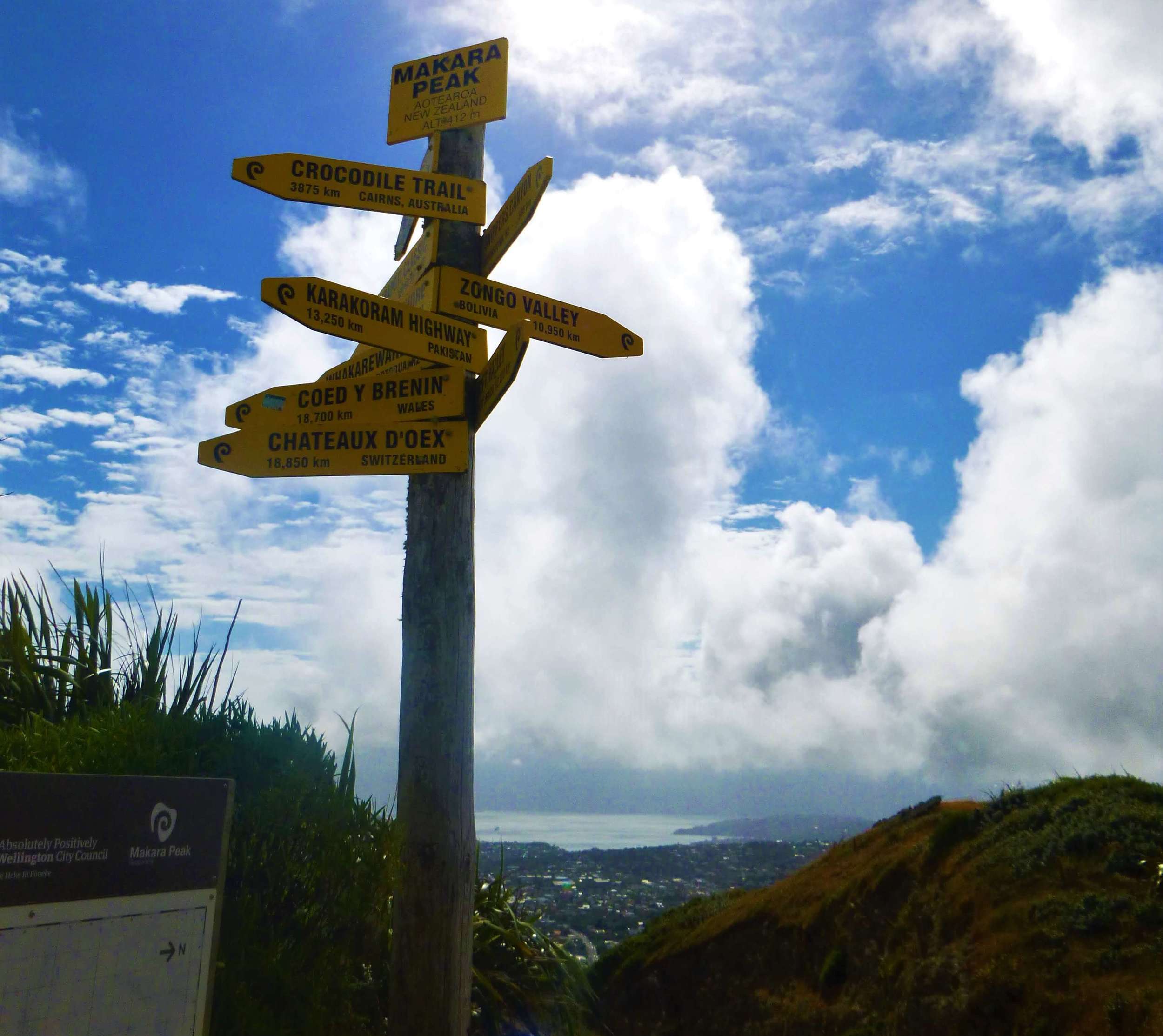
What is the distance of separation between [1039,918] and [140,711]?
6102mm

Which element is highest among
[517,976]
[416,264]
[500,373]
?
[416,264]

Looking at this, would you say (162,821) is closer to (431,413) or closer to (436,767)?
(436,767)

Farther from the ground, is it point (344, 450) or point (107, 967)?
point (344, 450)

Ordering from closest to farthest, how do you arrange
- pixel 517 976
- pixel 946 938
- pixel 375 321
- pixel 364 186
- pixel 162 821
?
pixel 162 821 → pixel 375 321 → pixel 364 186 → pixel 517 976 → pixel 946 938

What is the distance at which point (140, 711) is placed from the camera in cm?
450

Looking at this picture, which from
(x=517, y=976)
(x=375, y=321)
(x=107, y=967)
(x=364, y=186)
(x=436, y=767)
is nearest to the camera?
(x=107, y=967)

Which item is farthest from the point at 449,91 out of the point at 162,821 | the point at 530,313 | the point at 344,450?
the point at 162,821

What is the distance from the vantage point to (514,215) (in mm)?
4523

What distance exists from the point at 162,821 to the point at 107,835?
0.20 metres

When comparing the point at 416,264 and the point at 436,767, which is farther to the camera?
the point at 416,264

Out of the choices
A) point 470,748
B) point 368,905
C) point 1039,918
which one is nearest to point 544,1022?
point 368,905

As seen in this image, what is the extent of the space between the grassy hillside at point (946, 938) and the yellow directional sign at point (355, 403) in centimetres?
518

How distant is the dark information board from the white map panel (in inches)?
1.7

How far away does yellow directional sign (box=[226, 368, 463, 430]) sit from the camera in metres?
4.23
